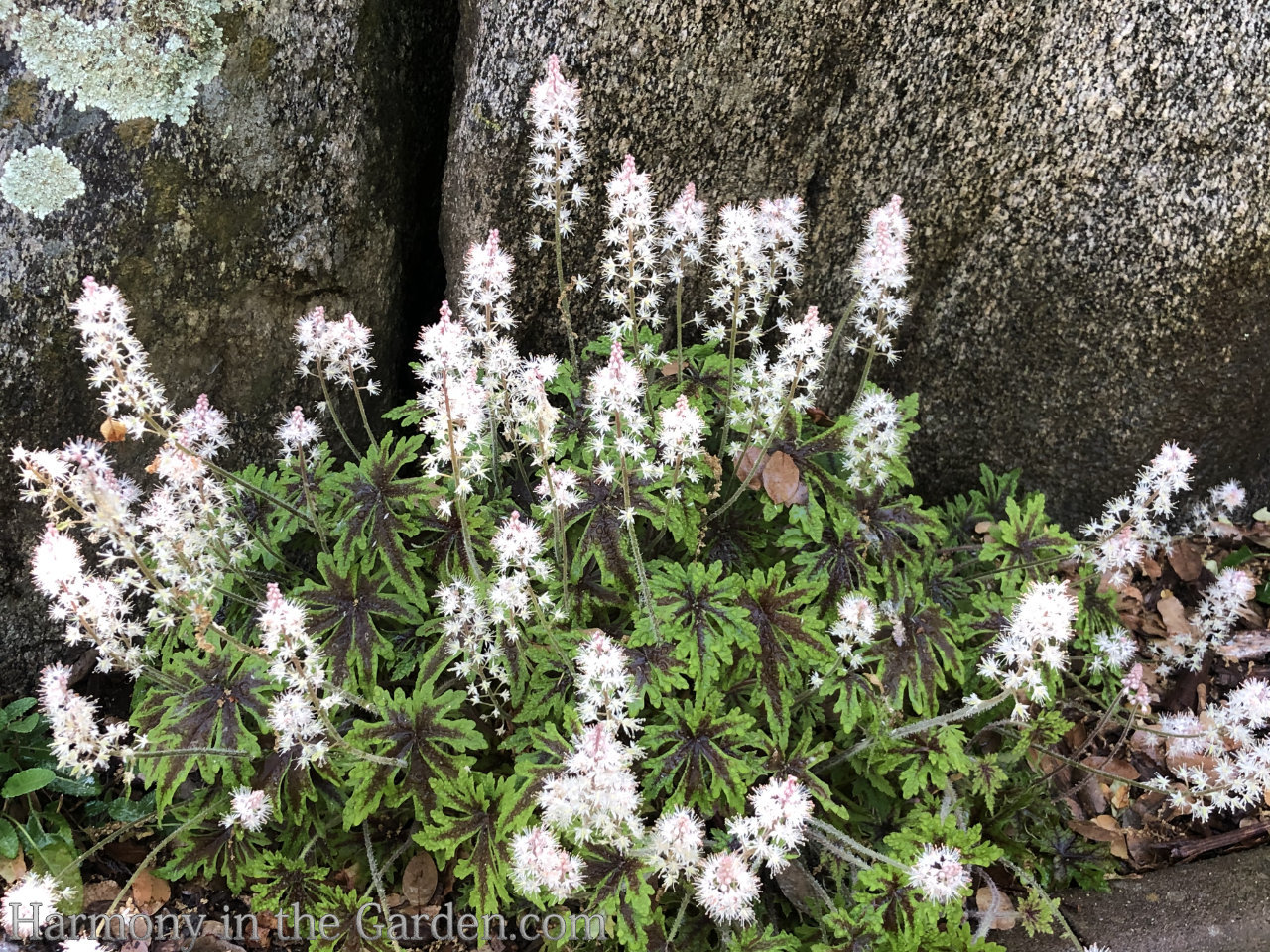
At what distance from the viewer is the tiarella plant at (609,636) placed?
2.37 meters

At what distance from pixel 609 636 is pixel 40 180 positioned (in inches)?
91.5

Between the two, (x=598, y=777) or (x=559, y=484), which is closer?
(x=598, y=777)

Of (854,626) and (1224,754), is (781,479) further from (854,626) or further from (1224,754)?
(1224,754)

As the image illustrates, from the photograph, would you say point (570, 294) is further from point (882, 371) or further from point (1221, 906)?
point (1221, 906)

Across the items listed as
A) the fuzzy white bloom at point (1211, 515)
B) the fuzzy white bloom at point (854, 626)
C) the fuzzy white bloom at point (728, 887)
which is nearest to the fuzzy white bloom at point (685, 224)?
the fuzzy white bloom at point (854, 626)

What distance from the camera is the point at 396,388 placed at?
3908 mm

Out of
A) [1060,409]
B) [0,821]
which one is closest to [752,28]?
[1060,409]

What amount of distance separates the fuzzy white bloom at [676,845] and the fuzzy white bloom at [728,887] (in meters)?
0.06

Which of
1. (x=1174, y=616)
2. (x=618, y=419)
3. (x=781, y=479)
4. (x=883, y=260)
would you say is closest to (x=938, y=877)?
(x=781, y=479)

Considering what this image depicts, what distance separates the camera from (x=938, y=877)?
2260 millimetres

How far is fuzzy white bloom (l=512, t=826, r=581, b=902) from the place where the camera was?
6.51 ft

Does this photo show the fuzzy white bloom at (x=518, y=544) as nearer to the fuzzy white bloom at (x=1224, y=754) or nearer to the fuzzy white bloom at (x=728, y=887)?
the fuzzy white bloom at (x=728, y=887)

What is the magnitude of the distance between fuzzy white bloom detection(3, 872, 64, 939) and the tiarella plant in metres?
0.34

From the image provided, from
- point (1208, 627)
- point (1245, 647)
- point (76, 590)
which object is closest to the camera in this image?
point (76, 590)
